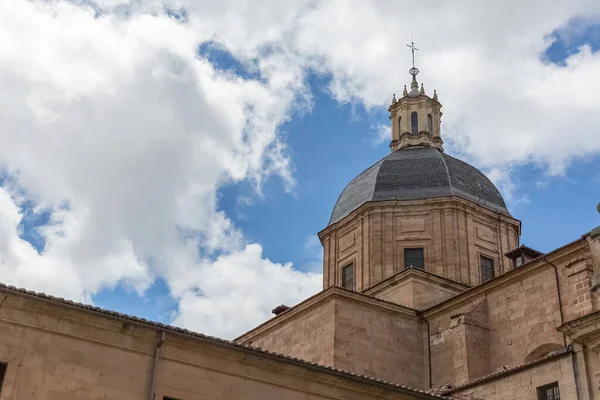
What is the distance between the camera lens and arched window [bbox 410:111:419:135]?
38188mm

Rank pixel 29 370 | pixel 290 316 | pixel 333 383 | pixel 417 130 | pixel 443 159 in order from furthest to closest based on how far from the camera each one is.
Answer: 1. pixel 417 130
2. pixel 443 159
3. pixel 290 316
4. pixel 333 383
5. pixel 29 370

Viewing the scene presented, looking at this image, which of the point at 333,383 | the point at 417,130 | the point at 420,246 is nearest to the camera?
the point at 333,383

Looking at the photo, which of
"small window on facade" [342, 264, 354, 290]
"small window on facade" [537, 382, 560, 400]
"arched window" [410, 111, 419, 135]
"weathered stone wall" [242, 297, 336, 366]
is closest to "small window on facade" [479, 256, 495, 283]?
"small window on facade" [342, 264, 354, 290]

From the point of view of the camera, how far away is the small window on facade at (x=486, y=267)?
30927 mm

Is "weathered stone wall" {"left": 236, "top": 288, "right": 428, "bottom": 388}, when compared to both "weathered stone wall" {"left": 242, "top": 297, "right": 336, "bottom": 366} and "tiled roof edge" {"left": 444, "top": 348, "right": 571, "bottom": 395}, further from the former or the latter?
"tiled roof edge" {"left": 444, "top": 348, "right": 571, "bottom": 395}

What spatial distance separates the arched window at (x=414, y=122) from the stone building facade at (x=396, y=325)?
2.9 inches

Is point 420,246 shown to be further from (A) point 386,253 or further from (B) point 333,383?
(B) point 333,383

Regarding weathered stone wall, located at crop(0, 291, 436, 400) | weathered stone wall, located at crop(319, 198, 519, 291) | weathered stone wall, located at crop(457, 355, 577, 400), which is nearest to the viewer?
weathered stone wall, located at crop(0, 291, 436, 400)

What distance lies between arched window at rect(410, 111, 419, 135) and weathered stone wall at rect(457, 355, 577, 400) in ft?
67.2

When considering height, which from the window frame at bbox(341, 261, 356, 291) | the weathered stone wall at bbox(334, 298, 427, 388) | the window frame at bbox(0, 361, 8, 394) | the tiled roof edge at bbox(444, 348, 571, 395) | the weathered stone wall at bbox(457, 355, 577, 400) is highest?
the window frame at bbox(341, 261, 356, 291)

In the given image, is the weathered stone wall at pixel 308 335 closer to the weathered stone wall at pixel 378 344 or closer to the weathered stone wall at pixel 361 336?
the weathered stone wall at pixel 361 336

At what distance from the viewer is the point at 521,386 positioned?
709 inches

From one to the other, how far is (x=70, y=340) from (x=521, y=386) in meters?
10.4

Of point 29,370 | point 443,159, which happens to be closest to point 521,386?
point 29,370
